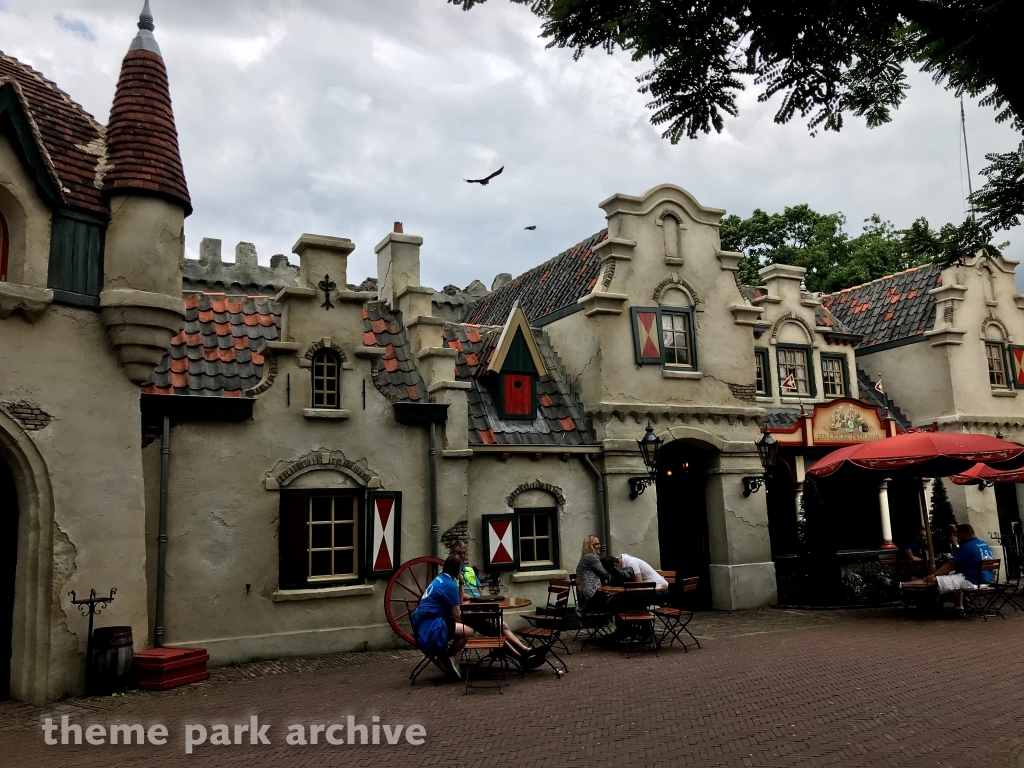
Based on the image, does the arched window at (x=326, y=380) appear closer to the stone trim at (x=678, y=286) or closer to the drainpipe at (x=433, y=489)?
the drainpipe at (x=433, y=489)

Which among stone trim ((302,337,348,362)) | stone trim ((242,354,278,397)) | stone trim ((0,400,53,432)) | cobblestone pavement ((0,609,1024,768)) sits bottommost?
cobblestone pavement ((0,609,1024,768))

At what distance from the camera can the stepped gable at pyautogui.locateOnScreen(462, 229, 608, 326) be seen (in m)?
17.5

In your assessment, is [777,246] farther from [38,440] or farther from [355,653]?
[38,440]

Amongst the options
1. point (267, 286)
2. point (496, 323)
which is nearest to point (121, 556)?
point (496, 323)

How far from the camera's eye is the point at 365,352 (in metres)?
13.6

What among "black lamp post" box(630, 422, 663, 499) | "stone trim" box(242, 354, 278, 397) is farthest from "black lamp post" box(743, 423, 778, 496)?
"stone trim" box(242, 354, 278, 397)

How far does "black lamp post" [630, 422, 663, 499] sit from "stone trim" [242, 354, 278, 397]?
6.72 m

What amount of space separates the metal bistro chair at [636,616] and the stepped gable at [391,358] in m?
5.01

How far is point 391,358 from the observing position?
14.7 metres

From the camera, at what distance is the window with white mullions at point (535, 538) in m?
15.0

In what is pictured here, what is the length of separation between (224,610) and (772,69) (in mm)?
10455

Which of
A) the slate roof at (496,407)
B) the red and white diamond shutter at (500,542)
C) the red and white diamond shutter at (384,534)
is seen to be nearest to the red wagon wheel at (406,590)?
the red and white diamond shutter at (384,534)

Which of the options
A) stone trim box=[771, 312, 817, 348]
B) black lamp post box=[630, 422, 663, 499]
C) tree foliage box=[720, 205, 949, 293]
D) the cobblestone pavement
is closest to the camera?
the cobblestone pavement

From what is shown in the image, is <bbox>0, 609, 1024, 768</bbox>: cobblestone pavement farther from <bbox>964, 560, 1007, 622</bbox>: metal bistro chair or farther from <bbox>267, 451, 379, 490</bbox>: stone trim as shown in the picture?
<bbox>267, 451, 379, 490</bbox>: stone trim
